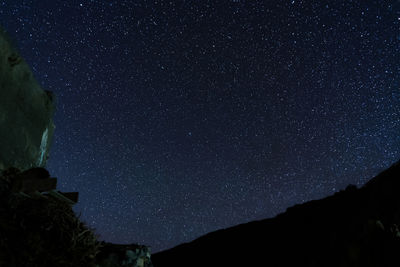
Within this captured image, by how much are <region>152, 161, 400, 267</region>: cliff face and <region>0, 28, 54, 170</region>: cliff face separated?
49.6 ft

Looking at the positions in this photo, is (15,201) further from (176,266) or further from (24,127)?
(176,266)

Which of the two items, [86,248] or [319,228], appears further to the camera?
[319,228]

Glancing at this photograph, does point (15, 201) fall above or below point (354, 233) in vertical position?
below

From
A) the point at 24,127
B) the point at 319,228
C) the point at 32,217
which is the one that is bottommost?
the point at 32,217

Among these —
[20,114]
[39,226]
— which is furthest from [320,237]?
[39,226]

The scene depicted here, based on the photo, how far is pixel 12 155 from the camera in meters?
4.95

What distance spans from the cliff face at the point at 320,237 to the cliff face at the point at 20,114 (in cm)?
1511

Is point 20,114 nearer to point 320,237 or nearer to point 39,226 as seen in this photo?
point 39,226

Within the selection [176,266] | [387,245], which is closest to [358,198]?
[387,245]

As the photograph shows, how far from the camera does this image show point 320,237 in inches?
968

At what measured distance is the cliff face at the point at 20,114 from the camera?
4660 mm

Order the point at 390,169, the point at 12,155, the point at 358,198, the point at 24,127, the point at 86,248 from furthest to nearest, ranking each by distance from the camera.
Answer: the point at 358,198 < the point at 390,169 < the point at 24,127 < the point at 12,155 < the point at 86,248

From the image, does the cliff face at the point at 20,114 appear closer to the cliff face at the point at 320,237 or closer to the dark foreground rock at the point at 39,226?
the dark foreground rock at the point at 39,226

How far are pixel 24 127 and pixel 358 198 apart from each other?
25.5 metres
